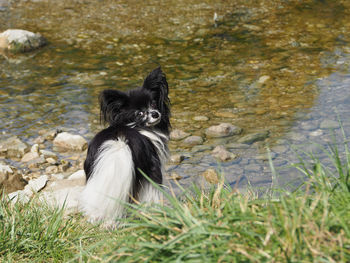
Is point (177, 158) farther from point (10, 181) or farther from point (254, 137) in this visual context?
point (10, 181)

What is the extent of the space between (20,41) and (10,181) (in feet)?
18.6

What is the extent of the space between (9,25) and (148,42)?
142 inches

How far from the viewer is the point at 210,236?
81.7 inches

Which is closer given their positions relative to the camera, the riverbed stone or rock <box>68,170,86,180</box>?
rock <box>68,170,86,180</box>

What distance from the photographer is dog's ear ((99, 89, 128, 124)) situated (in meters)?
4.19

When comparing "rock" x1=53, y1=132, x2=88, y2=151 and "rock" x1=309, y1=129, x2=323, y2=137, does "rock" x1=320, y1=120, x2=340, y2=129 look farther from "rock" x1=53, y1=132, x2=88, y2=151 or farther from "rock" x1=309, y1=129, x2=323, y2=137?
"rock" x1=53, y1=132, x2=88, y2=151

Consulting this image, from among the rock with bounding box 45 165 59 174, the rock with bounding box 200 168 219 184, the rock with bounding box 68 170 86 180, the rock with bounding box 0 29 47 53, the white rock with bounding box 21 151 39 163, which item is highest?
the rock with bounding box 0 29 47 53

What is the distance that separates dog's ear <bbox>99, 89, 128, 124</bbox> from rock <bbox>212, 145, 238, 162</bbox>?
159 centimetres

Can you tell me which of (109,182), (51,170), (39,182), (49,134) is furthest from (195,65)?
(109,182)

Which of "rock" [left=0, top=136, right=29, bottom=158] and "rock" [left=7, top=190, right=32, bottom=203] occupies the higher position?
"rock" [left=7, top=190, right=32, bottom=203]

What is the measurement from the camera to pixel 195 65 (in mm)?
8609

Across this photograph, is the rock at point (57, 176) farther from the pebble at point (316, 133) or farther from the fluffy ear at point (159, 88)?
the pebble at point (316, 133)

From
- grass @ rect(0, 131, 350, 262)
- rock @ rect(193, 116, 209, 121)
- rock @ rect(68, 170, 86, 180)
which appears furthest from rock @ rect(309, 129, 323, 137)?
grass @ rect(0, 131, 350, 262)

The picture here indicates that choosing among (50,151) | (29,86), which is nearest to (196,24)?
(29,86)
